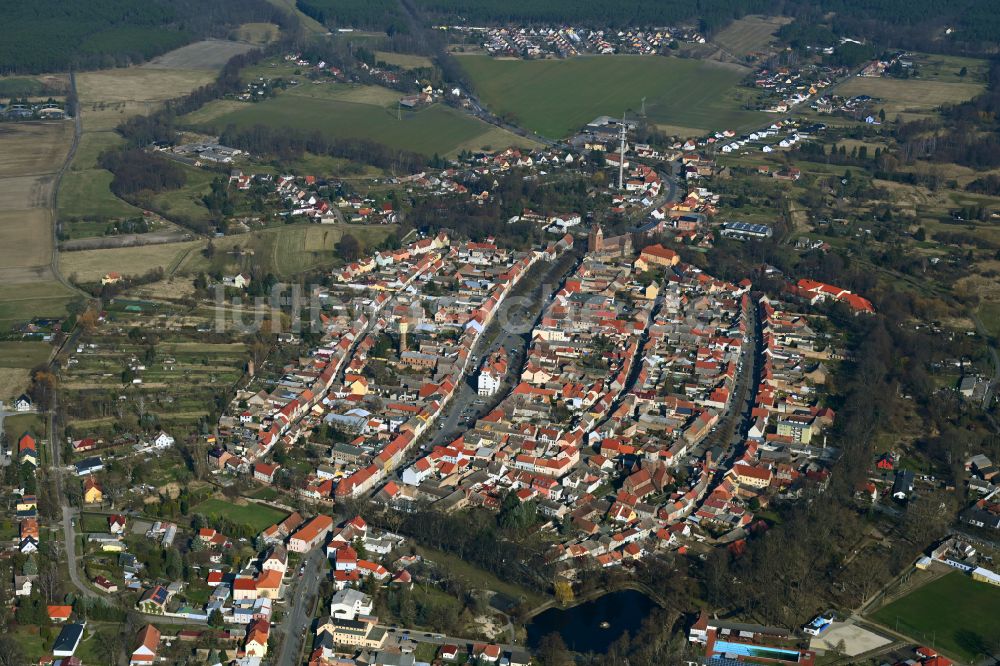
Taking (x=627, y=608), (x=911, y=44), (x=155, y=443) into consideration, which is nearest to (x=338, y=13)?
(x=911, y=44)

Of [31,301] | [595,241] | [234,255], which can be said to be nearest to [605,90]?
[595,241]

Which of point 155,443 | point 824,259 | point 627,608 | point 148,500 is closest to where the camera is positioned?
point 627,608

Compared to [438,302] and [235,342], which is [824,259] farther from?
[235,342]

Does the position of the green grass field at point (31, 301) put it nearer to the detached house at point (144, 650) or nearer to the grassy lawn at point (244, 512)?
the grassy lawn at point (244, 512)

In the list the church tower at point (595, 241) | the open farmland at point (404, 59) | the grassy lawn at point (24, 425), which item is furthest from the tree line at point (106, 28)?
the grassy lawn at point (24, 425)

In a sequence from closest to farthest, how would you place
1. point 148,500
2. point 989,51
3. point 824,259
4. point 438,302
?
point 148,500
point 438,302
point 824,259
point 989,51
